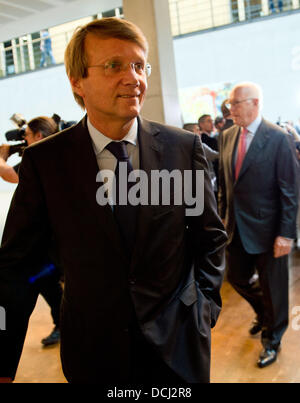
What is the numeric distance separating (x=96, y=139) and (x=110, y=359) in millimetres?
753

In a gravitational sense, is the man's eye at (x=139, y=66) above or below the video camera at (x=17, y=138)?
above

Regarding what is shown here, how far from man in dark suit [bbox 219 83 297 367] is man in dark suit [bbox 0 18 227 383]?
5.18 feet

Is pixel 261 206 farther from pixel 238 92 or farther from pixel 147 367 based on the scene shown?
pixel 147 367

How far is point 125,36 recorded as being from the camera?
4.85 feet

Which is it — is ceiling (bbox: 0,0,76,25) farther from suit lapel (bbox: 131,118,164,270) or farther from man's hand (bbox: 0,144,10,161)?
suit lapel (bbox: 131,118,164,270)

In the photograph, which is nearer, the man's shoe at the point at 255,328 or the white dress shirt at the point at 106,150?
the white dress shirt at the point at 106,150

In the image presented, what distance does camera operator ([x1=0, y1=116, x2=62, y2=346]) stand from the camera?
11.6 feet

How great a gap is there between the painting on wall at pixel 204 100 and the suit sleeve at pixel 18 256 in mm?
8202

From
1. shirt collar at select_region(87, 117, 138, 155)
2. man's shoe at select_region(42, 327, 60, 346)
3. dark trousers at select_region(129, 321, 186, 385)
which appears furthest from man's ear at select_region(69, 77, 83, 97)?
man's shoe at select_region(42, 327, 60, 346)

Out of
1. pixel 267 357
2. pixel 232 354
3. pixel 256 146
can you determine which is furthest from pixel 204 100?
pixel 267 357

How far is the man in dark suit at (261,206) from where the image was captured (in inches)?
119

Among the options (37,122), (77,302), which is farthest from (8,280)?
(37,122)

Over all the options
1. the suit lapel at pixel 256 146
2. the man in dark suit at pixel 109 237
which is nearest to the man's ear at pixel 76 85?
the man in dark suit at pixel 109 237

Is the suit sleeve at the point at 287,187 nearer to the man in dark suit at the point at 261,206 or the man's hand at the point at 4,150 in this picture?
the man in dark suit at the point at 261,206
